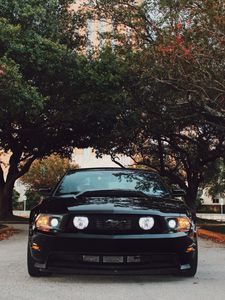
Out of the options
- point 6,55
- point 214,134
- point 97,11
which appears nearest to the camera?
point 6,55

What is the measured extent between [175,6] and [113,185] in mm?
9690

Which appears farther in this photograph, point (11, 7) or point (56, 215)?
point (11, 7)

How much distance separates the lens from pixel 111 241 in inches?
239

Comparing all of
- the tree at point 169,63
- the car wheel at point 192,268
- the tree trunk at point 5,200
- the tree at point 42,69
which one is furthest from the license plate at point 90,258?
the tree trunk at point 5,200

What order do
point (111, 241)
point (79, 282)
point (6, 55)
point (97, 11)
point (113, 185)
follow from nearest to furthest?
point (111, 241), point (79, 282), point (113, 185), point (6, 55), point (97, 11)

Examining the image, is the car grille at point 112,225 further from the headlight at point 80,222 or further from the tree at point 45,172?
the tree at point 45,172

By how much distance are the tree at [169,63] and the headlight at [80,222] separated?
8.87m

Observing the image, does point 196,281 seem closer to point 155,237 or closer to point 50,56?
point 155,237

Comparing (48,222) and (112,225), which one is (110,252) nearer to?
(112,225)

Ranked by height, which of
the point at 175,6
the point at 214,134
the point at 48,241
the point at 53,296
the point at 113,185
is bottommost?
the point at 53,296

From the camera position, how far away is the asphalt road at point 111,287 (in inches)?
227

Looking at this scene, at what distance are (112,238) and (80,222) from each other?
1.40 feet

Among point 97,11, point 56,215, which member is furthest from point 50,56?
point 56,215

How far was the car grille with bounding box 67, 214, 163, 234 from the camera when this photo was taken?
20.2 feet
